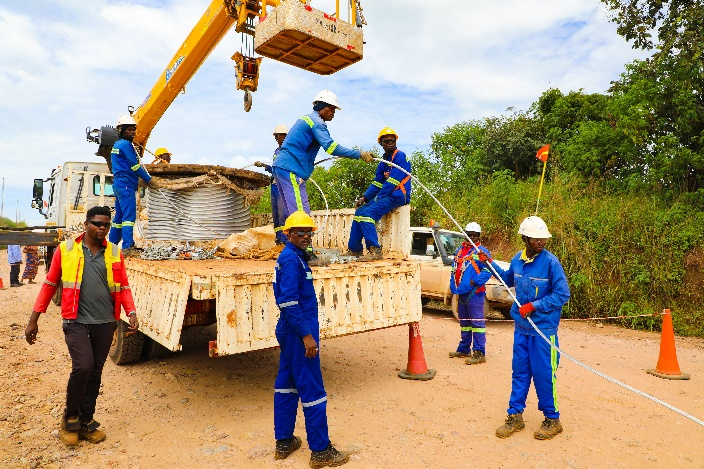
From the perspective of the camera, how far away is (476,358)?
6480 millimetres

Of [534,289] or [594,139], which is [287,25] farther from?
[594,139]

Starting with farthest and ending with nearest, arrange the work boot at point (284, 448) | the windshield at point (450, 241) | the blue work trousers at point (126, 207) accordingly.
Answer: the windshield at point (450, 241), the blue work trousers at point (126, 207), the work boot at point (284, 448)

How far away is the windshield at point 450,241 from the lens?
998 cm

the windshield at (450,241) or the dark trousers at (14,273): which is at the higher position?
the windshield at (450,241)

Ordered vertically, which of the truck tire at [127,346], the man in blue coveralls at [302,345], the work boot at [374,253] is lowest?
the truck tire at [127,346]

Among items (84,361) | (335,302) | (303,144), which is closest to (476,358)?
(335,302)

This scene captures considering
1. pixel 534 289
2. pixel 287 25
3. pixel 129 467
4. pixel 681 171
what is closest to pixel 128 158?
pixel 287 25

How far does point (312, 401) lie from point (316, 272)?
1278 mm

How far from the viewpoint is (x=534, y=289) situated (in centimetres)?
407

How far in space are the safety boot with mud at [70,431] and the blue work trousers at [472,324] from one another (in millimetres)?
4625

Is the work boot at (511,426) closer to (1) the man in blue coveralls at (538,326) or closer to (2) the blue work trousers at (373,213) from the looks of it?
(1) the man in blue coveralls at (538,326)

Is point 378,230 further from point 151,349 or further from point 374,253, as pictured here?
point 151,349

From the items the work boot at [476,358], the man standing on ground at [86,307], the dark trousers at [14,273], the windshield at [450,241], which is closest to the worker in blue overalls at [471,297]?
the work boot at [476,358]

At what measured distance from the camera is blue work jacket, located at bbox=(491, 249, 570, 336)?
155 inches
